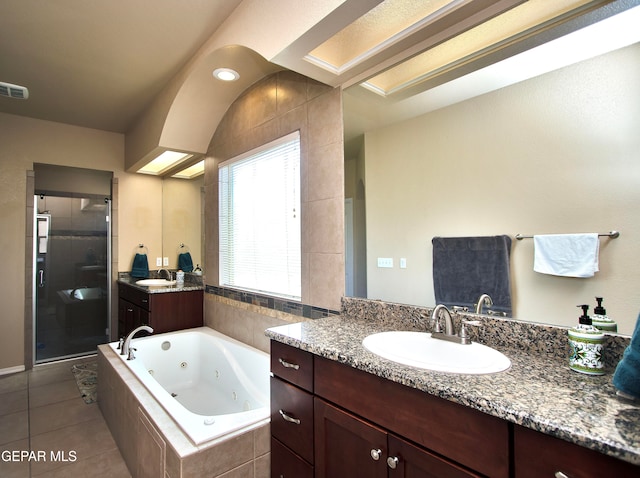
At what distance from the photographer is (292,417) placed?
141 centimetres

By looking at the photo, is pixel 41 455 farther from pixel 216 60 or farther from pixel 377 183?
pixel 216 60

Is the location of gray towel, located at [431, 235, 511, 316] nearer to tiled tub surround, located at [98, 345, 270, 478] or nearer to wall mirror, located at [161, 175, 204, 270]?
tiled tub surround, located at [98, 345, 270, 478]

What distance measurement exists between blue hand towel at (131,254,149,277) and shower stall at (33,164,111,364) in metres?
0.30

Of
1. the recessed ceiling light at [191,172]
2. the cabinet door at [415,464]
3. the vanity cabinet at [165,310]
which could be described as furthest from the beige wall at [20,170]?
the cabinet door at [415,464]

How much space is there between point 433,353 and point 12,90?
152 inches

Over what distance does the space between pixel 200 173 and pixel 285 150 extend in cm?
177

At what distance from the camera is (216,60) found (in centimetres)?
234

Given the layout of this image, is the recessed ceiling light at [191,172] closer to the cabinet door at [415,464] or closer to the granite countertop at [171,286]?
the granite countertop at [171,286]

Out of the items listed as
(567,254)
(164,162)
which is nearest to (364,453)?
(567,254)

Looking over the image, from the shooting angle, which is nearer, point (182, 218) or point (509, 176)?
point (509, 176)

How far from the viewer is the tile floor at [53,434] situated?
6.59 ft

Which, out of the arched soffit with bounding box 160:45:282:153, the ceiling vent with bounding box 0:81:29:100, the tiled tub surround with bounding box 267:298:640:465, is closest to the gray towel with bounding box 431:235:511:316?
the tiled tub surround with bounding box 267:298:640:465

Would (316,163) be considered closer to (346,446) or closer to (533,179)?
(533,179)

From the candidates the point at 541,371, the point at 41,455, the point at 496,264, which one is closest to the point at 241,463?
the point at 541,371
